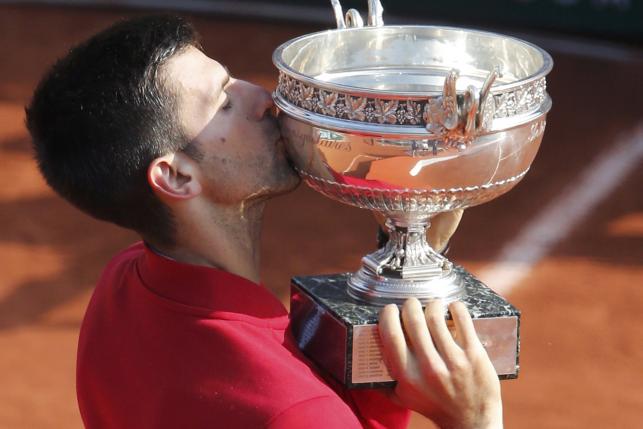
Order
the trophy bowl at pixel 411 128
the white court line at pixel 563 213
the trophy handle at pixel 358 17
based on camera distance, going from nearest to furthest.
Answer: the trophy bowl at pixel 411 128 → the trophy handle at pixel 358 17 → the white court line at pixel 563 213

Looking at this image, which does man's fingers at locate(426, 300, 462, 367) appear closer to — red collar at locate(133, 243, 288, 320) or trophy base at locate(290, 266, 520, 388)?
trophy base at locate(290, 266, 520, 388)

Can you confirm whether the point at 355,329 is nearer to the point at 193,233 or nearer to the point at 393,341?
the point at 393,341

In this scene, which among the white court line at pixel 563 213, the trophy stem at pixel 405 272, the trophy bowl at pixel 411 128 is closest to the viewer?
the trophy bowl at pixel 411 128

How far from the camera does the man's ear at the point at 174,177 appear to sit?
88.2 inches

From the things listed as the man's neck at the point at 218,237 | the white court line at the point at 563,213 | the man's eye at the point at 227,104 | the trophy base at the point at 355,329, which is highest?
the man's eye at the point at 227,104

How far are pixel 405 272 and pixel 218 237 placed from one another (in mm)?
383

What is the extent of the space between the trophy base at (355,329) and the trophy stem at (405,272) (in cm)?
3

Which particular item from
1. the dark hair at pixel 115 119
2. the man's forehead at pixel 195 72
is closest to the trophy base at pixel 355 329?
the dark hair at pixel 115 119

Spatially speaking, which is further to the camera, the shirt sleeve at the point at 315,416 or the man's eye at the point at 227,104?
the man's eye at the point at 227,104

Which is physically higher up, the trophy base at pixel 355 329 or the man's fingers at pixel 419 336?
the man's fingers at pixel 419 336

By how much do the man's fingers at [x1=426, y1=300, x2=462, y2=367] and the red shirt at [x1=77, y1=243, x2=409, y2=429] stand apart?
201 mm

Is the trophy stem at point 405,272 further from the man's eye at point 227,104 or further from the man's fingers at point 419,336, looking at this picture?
the man's eye at point 227,104

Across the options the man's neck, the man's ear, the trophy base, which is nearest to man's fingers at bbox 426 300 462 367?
the trophy base

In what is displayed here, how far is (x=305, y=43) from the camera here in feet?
8.24
